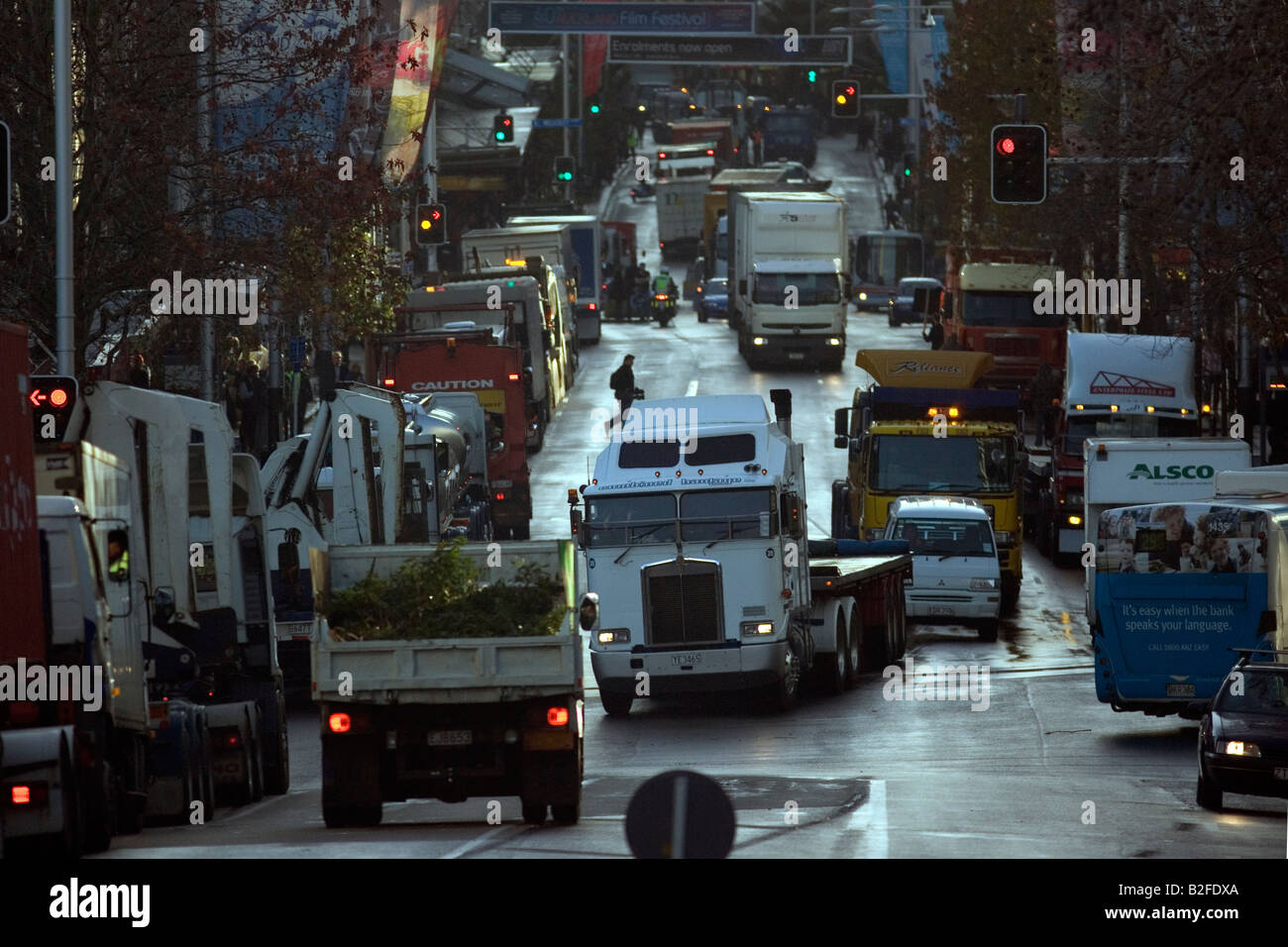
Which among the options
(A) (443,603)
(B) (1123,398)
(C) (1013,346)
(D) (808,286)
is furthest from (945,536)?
(D) (808,286)

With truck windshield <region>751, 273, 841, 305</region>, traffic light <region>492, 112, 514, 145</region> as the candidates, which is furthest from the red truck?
truck windshield <region>751, 273, 841, 305</region>

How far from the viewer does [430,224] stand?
49.5 meters

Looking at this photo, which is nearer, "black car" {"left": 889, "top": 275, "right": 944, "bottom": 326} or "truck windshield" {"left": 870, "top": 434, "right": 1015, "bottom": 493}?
"truck windshield" {"left": 870, "top": 434, "right": 1015, "bottom": 493}

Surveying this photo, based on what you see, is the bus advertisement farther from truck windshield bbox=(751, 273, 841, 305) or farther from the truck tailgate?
truck windshield bbox=(751, 273, 841, 305)

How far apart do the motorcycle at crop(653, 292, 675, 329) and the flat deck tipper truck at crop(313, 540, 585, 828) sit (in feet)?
195

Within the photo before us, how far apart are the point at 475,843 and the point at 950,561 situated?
18.6 meters

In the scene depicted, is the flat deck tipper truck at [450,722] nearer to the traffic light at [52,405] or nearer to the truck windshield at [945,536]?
the traffic light at [52,405]

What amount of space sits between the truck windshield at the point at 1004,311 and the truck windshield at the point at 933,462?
22206 mm

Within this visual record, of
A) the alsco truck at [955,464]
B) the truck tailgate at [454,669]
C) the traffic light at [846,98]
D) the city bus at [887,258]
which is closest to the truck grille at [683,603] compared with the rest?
the truck tailgate at [454,669]

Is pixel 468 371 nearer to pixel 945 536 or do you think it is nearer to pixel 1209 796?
pixel 945 536

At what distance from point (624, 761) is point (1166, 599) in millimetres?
6265

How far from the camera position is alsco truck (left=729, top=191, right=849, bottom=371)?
5981cm

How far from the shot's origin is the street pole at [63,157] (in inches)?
864
